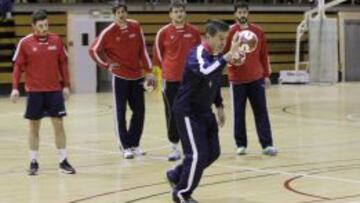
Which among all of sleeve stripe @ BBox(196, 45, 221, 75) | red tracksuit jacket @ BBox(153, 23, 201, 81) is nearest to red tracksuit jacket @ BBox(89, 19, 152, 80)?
red tracksuit jacket @ BBox(153, 23, 201, 81)

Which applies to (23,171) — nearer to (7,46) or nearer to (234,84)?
(234,84)

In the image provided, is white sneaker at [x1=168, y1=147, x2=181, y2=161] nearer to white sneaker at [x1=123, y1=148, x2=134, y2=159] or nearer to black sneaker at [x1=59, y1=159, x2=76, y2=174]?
white sneaker at [x1=123, y1=148, x2=134, y2=159]

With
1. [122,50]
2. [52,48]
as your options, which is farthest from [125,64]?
[52,48]

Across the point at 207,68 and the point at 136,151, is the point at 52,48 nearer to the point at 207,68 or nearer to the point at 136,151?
the point at 136,151

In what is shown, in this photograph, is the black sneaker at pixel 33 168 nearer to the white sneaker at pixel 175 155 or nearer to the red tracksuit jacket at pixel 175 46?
the white sneaker at pixel 175 155

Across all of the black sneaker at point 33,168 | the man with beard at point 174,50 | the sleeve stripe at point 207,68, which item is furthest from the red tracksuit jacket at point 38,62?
the sleeve stripe at point 207,68

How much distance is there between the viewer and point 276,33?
96.0ft

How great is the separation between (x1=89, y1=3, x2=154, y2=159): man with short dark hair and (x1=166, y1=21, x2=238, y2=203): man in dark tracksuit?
3.19 metres

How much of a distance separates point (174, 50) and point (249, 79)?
1.07m

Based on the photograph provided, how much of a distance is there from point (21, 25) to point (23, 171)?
15.7 m

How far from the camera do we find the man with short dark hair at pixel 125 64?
33.9 feet

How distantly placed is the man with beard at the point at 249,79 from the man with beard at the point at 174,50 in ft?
1.95

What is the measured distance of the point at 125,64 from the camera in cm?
1032

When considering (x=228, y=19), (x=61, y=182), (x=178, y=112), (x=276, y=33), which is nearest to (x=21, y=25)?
(x=228, y=19)
